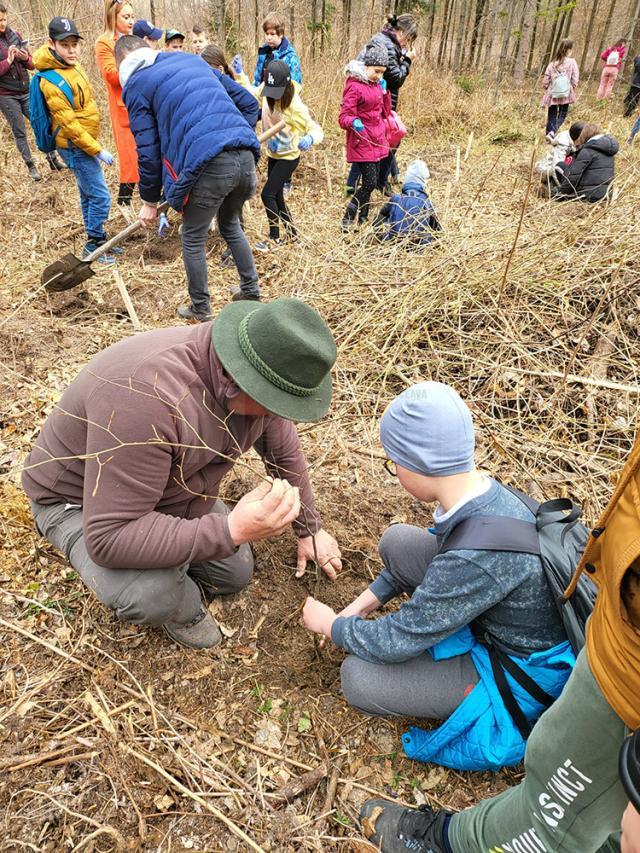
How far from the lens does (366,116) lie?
17.2ft

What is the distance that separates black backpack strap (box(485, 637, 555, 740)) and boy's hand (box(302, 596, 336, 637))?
508 millimetres

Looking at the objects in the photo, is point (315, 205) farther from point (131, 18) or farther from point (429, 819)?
point (429, 819)

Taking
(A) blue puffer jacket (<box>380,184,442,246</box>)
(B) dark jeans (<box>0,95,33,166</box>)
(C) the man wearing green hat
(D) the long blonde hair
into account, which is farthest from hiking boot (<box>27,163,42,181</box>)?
(C) the man wearing green hat

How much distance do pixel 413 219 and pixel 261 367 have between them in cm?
326

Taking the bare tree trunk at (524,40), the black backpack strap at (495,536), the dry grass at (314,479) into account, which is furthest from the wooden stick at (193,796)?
the bare tree trunk at (524,40)

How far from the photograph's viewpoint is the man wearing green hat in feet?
4.77

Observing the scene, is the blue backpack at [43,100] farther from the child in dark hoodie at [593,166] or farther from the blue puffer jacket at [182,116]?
the child in dark hoodie at [593,166]

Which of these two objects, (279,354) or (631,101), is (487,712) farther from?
(631,101)

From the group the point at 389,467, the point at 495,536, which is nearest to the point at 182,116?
the point at 389,467

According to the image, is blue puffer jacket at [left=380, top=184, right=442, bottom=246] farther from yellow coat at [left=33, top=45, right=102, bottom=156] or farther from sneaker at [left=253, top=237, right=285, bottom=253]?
yellow coat at [left=33, top=45, right=102, bottom=156]

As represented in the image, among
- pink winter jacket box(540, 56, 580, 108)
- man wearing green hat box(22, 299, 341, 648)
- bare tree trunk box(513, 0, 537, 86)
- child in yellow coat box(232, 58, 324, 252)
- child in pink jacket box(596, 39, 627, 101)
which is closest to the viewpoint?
man wearing green hat box(22, 299, 341, 648)

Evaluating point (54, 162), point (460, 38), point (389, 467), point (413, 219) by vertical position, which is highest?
point (460, 38)

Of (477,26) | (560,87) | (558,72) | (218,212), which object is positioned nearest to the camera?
(218,212)

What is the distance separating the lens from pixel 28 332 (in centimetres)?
363
